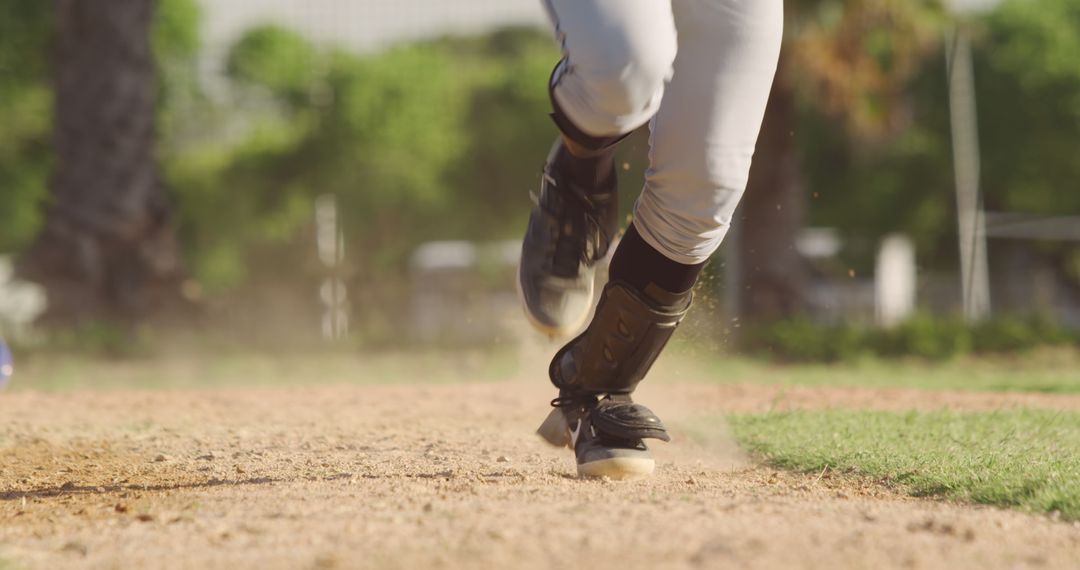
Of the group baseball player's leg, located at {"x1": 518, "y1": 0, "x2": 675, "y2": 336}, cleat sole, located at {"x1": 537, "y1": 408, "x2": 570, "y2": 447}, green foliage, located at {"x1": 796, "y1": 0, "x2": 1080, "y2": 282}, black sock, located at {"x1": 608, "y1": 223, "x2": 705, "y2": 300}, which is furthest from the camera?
green foliage, located at {"x1": 796, "y1": 0, "x2": 1080, "y2": 282}

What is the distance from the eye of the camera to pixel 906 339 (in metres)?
14.0

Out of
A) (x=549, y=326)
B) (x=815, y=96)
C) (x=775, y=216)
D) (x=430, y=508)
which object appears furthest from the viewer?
(x=775, y=216)

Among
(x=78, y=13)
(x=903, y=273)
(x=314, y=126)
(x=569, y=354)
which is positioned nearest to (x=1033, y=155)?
(x=903, y=273)

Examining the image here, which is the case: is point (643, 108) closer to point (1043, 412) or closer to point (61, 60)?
point (1043, 412)

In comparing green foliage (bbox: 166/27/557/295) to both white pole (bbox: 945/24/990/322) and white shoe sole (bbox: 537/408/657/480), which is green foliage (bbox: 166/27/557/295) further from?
white shoe sole (bbox: 537/408/657/480)

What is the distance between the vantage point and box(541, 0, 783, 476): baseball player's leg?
3.35 meters

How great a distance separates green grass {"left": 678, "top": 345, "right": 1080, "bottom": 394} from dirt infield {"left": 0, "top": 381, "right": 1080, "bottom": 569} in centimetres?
353

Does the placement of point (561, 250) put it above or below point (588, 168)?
below

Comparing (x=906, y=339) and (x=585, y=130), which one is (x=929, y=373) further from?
(x=585, y=130)

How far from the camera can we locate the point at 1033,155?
3809 centimetres

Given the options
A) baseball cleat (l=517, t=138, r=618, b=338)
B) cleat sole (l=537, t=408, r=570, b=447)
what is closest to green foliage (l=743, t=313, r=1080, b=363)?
cleat sole (l=537, t=408, r=570, b=447)

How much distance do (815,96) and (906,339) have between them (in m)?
2.92

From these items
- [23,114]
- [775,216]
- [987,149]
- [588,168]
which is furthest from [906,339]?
[987,149]

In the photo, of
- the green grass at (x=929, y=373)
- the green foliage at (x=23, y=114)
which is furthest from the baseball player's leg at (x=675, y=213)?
the green foliage at (x=23, y=114)
